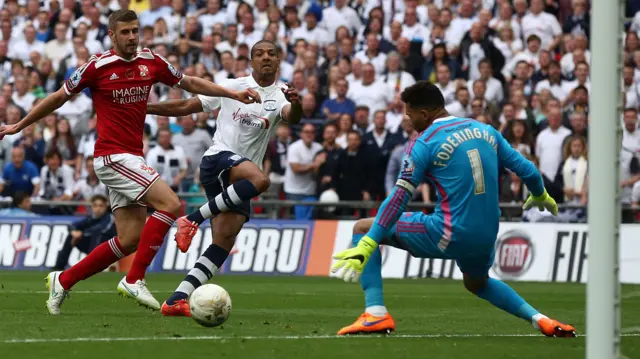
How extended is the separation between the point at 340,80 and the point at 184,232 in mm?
11663

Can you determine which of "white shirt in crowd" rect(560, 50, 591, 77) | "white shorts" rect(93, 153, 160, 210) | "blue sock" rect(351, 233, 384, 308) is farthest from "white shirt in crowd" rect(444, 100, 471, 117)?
"blue sock" rect(351, 233, 384, 308)

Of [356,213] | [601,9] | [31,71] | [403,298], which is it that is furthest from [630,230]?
[31,71]

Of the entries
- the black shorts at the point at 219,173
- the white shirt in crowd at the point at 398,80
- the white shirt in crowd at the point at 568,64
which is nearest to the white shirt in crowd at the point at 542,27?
the white shirt in crowd at the point at 568,64

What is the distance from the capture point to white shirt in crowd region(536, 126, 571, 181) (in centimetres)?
2062

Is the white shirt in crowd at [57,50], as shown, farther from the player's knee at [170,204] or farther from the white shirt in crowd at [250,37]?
the player's knee at [170,204]

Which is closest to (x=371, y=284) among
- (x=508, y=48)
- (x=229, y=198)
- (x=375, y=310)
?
(x=375, y=310)

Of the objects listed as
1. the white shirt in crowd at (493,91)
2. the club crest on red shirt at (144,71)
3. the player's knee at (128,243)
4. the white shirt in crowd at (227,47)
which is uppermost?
the white shirt in crowd at (227,47)

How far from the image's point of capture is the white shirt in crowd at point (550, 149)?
20.6m

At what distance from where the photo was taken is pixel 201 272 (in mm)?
11367

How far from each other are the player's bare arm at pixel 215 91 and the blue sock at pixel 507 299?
281 centimetres

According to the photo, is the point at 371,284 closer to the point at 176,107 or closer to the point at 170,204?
the point at 170,204

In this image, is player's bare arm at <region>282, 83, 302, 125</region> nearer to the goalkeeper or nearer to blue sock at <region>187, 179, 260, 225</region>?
blue sock at <region>187, 179, 260, 225</region>

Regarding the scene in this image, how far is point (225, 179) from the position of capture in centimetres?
1186

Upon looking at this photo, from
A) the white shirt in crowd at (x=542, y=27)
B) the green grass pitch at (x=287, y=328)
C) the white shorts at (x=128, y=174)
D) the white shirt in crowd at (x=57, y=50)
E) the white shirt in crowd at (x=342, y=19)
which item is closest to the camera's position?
the green grass pitch at (x=287, y=328)
